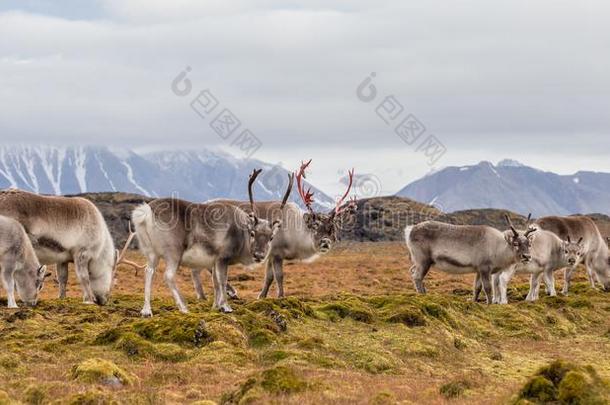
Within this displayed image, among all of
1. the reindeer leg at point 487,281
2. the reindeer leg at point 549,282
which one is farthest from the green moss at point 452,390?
the reindeer leg at point 549,282

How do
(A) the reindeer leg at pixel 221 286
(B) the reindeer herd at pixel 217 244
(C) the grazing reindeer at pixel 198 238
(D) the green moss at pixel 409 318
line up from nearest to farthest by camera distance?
(D) the green moss at pixel 409 318 < (A) the reindeer leg at pixel 221 286 < (C) the grazing reindeer at pixel 198 238 < (B) the reindeer herd at pixel 217 244

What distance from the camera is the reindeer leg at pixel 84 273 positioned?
82.9 feet

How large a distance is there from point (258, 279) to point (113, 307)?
89.6 ft

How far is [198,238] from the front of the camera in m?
22.0

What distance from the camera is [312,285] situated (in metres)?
47.1

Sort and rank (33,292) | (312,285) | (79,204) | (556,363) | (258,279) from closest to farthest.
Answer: (556,363) < (33,292) < (79,204) < (312,285) < (258,279)

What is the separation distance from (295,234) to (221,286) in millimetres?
5100

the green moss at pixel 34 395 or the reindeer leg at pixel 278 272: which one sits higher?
the reindeer leg at pixel 278 272

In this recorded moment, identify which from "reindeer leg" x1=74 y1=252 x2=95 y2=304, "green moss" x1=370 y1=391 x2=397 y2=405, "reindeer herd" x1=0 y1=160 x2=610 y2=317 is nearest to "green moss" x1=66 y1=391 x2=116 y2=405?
"green moss" x1=370 y1=391 x2=397 y2=405

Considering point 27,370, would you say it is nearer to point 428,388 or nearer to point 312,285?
point 428,388

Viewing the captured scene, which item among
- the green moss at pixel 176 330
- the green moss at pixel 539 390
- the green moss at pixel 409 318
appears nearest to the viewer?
the green moss at pixel 539 390

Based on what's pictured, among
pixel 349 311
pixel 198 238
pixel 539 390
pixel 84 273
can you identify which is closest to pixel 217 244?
pixel 198 238

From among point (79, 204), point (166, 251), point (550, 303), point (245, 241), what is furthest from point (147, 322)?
point (550, 303)

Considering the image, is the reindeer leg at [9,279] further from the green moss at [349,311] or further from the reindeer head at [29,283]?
the green moss at [349,311]
